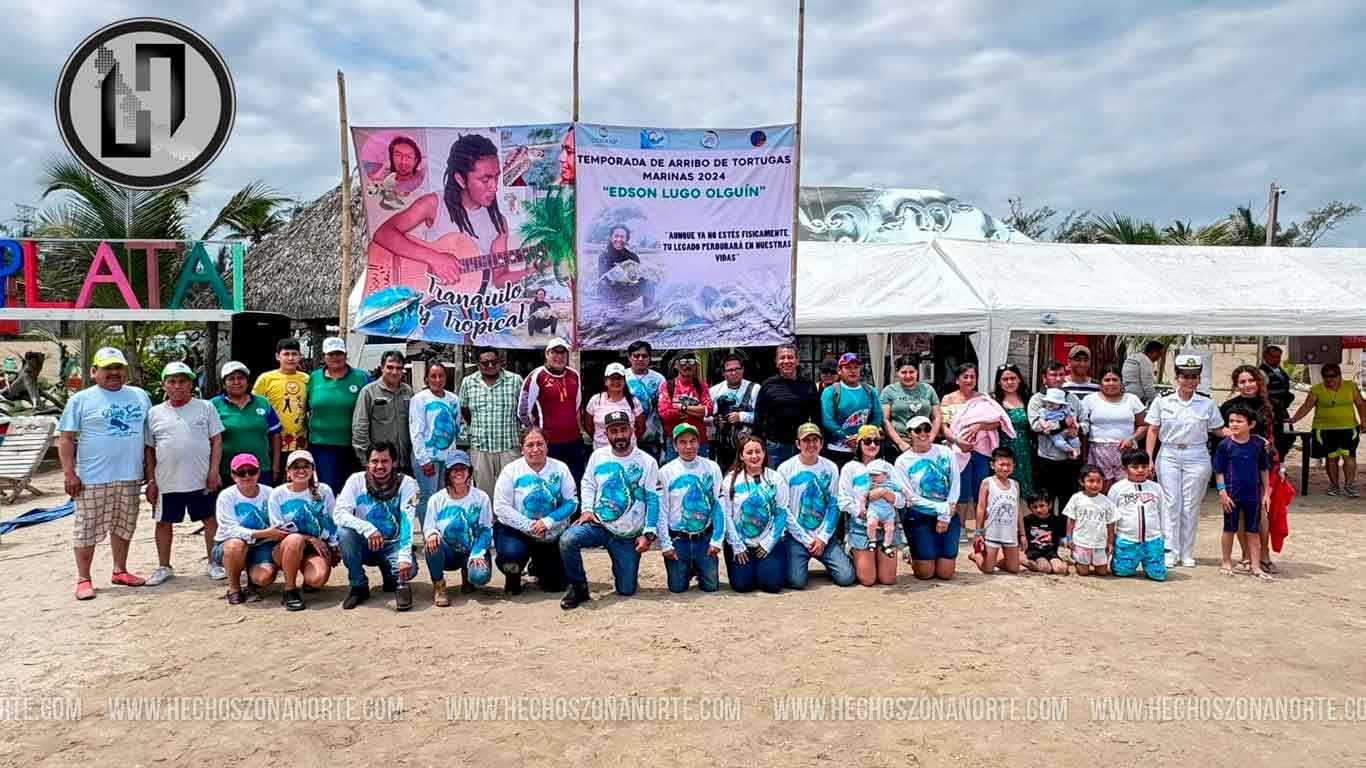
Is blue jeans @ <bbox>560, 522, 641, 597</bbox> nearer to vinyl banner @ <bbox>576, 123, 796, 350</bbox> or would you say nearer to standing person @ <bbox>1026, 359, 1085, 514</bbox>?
vinyl banner @ <bbox>576, 123, 796, 350</bbox>

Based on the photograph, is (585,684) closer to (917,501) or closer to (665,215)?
(917,501)

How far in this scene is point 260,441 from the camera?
5.48 m

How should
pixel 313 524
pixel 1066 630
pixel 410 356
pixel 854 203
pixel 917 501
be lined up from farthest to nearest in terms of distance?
1. pixel 410 356
2. pixel 854 203
3. pixel 917 501
4. pixel 313 524
5. pixel 1066 630

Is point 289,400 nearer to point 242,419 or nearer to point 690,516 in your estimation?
point 242,419

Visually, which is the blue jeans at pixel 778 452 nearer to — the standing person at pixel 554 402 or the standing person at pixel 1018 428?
the standing person at pixel 554 402

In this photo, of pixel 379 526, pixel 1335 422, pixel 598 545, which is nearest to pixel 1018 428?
pixel 598 545

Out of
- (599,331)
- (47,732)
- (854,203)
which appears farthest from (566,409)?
(854,203)

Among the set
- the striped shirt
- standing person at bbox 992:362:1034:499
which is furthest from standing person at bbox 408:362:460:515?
standing person at bbox 992:362:1034:499

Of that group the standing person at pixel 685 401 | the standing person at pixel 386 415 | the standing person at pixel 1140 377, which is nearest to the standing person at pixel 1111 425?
the standing person at pixel 1140 377

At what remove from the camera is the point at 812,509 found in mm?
5309

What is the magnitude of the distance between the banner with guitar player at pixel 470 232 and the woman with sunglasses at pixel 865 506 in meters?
3.08

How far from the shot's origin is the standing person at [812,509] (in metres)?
5.25

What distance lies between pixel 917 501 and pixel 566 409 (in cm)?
248

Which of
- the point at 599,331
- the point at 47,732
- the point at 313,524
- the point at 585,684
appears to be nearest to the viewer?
the point at 47,732
